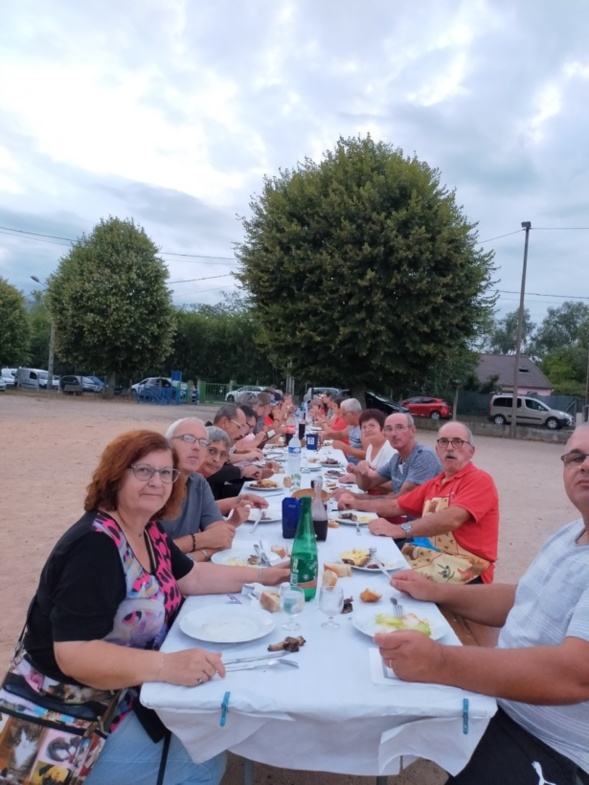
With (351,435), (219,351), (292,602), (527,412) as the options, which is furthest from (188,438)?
(219,351)

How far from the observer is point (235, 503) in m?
3.87

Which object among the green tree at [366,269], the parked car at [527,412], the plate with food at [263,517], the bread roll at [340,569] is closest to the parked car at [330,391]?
the green tree at [366,269]

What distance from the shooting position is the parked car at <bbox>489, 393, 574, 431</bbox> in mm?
27969

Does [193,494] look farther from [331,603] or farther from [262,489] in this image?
[331,603]

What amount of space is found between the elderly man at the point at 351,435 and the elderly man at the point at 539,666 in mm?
5186

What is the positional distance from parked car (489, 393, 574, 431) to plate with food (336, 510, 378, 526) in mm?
25805

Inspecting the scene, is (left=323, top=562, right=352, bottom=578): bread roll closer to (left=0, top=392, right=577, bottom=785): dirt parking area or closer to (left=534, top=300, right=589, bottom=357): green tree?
(left=0, top=392, right=577, bottom=785): dirt parking area

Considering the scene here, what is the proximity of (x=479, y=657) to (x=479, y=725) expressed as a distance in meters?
0.16

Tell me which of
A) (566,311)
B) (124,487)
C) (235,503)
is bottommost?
(235,503)

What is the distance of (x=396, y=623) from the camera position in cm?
190

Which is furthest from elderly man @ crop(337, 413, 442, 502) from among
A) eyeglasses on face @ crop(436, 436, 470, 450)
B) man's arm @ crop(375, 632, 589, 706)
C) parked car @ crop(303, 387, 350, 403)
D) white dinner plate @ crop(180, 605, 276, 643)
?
parked car @ crop(303, 387, 350, 403)

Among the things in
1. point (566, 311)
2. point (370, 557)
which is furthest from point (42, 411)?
point (566, 311)

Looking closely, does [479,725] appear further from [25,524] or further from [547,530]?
[547,530]

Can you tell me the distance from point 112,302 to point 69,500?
21656 millimetres
